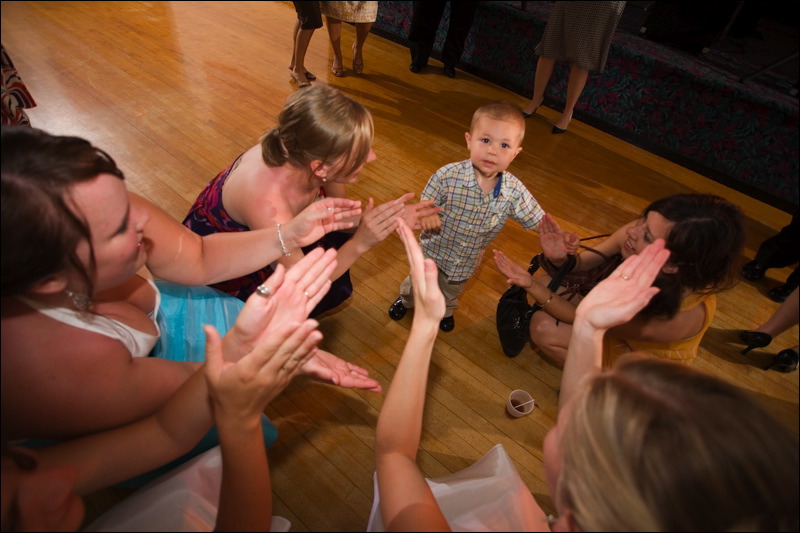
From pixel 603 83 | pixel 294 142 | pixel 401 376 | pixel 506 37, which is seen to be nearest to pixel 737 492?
pixel 401 376

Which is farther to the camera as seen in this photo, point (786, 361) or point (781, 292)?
point (781, 292)

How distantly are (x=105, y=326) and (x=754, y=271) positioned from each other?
3.76m

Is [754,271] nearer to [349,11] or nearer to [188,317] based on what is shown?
[188,317]

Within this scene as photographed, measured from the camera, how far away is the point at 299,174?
5.24ft

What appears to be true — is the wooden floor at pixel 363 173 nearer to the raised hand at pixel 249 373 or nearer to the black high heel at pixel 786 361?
the black high heel at pixel 786 361

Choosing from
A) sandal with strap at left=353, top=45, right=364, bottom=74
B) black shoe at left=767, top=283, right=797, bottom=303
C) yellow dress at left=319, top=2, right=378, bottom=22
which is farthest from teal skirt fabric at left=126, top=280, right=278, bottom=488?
sandal with strap at left=353, top=45, right=364, bottom=74

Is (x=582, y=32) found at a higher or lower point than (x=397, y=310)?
higher

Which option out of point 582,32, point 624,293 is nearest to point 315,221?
point 624,293

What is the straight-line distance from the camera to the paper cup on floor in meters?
1.88

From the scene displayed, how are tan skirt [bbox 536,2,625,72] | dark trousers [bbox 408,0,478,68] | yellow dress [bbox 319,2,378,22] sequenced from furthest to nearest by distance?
dark trousers [bbox 408,0,478,68]
yellow dress [bbox 319,2,378,22]
tan skirt [bbox 536,2,625,72]

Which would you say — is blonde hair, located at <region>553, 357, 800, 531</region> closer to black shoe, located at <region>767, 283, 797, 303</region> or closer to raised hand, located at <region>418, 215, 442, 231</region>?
raised hand, located at <region>418, 215, 442, 231</region>

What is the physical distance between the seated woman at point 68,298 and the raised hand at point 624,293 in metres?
0.78

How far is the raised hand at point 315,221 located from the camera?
1.43m

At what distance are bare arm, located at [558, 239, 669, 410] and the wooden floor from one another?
81 centimetres
